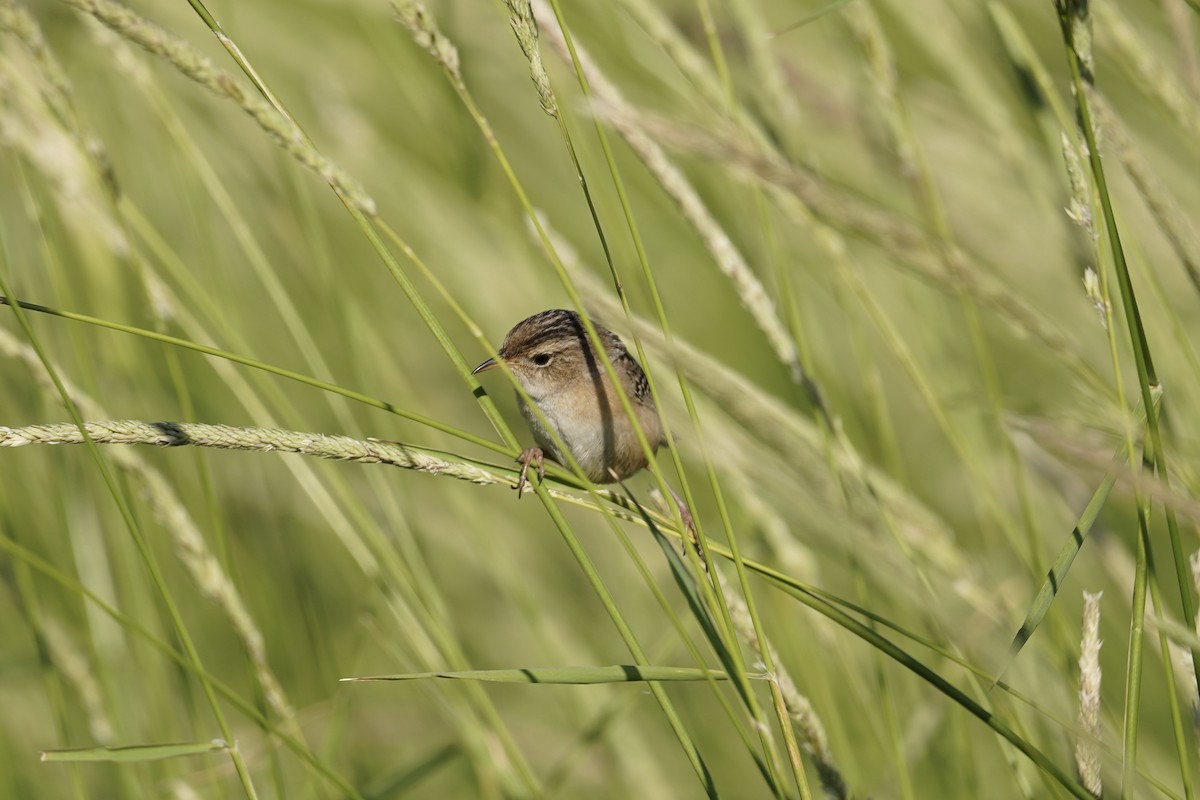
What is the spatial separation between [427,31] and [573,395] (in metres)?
1.64

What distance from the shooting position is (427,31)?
1.67m

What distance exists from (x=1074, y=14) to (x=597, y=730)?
1.89 meters

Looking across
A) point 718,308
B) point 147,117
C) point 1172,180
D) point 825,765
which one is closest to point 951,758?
point 825,765

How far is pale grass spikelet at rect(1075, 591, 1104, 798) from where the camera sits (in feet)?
5.24

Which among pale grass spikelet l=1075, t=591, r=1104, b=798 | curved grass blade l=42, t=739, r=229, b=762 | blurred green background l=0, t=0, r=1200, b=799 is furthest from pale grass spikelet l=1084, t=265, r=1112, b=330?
curved grass blade l=42, t=739, r=229, b=762

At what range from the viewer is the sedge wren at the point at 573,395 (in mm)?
3135

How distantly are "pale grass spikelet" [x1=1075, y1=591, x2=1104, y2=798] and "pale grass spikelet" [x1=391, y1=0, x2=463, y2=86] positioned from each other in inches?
48.1

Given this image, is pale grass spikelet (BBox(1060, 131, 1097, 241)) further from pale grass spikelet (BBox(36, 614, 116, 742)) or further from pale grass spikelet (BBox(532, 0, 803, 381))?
pale grass spikelet (BBox(36, 614, 116, 742))

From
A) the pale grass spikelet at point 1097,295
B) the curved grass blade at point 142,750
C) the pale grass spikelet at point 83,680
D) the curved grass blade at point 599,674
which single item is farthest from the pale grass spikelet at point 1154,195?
the pale grass spikelet at point 83,680

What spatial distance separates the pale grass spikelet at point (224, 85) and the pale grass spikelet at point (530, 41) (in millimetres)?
309

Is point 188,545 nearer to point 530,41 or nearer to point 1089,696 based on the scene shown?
point 530,41

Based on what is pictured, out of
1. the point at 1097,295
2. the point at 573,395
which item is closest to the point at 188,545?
the point at 573,395

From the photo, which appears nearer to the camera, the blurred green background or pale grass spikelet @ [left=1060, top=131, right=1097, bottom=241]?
pale grass spikelet @ [left=1060, top=131, right=1097, bottom=241]

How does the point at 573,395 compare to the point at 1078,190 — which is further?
the point at 573,395
